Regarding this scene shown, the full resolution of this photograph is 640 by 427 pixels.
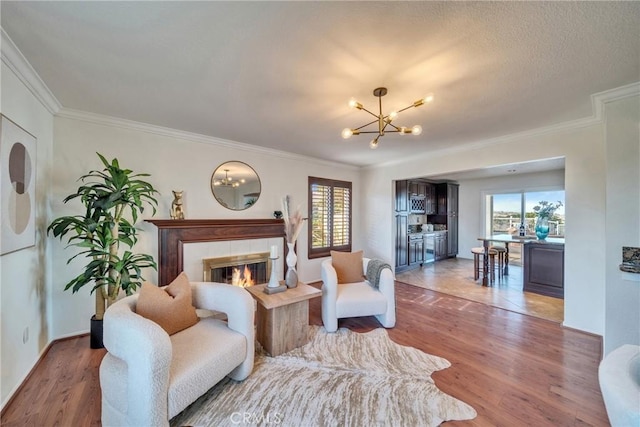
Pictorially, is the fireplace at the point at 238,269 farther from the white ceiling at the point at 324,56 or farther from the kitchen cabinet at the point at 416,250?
the kitchen cabinet at the point at 416,250

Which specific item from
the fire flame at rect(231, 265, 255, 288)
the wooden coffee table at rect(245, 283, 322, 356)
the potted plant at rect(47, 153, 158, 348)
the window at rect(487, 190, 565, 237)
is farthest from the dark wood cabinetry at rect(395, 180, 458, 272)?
the potted plant at rect(47, 153, 158, 348)

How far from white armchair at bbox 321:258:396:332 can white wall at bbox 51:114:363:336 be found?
1775 millimetres

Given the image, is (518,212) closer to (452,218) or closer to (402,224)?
(452,218)

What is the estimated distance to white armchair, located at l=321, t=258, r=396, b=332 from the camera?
9.11 feet

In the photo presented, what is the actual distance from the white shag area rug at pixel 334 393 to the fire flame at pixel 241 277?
1436 mm

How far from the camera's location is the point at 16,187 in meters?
1.82

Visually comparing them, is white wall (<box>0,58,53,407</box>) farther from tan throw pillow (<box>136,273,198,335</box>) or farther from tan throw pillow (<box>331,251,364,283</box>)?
tan throw pillow (<box>331,251,364,283</box>)

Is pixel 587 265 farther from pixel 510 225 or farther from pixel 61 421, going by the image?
pixel 61 421

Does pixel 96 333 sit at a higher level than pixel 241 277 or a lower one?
lower

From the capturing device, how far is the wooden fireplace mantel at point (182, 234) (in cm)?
299

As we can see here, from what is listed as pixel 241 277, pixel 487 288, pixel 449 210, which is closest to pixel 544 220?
pixel 487 288

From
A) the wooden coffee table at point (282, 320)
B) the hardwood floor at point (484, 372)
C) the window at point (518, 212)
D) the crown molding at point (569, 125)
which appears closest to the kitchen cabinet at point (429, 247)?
the window at point (518, 212)

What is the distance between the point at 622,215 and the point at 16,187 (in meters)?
4.83

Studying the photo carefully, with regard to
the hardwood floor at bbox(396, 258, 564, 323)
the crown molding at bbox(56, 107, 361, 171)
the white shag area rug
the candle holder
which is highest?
the crown molding at bbox(56, 107, 361, 171)
